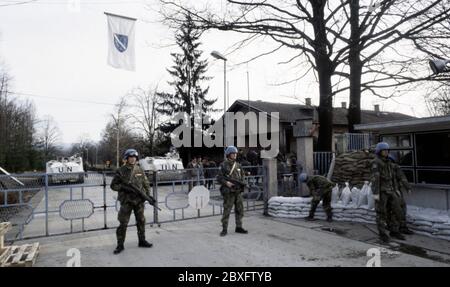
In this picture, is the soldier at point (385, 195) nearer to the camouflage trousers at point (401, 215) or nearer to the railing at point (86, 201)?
the camouflage trousers at point (401, 215)

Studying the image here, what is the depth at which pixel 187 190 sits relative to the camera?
10.0m

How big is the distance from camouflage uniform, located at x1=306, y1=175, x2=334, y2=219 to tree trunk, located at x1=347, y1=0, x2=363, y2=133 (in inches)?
295

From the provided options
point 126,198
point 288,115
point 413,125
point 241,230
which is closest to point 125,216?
point 126,198

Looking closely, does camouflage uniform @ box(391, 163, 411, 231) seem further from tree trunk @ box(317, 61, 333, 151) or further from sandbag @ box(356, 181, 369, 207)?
tree trunk @ box(317, 61, 333, 151)

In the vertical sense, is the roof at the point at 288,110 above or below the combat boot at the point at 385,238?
above

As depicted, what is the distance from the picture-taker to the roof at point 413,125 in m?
7.88

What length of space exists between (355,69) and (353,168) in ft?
19.2

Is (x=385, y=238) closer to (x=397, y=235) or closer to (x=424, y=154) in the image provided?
(x=397, y=235)

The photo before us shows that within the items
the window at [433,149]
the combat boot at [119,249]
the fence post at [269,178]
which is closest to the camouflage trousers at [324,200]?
the fence post at [269,178]

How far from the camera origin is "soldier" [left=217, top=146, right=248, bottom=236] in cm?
798

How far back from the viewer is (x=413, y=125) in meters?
8.53

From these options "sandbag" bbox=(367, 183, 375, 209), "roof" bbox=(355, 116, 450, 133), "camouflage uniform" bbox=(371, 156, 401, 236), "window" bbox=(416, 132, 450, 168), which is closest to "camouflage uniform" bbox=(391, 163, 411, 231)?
"camouflage uniform" bbox=(371, 156, 401, 236)
